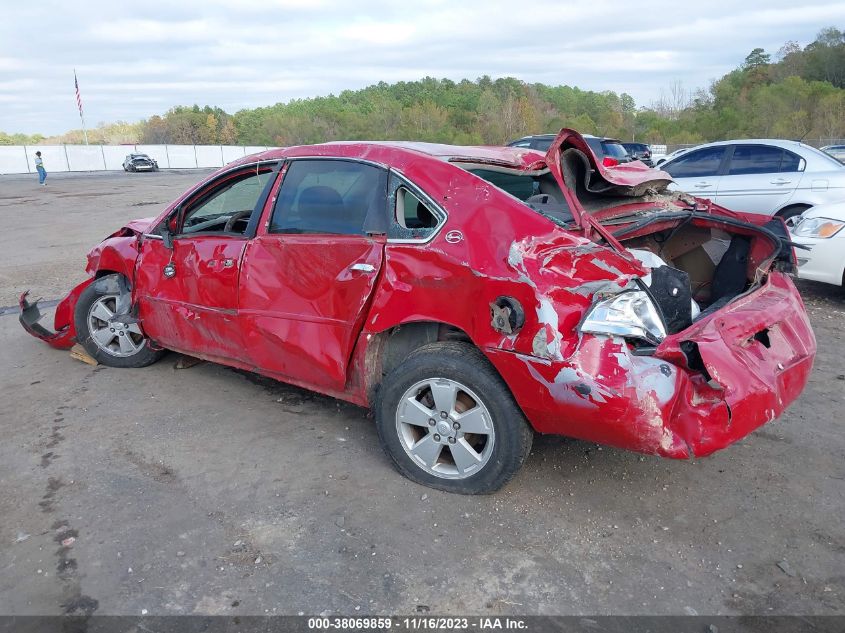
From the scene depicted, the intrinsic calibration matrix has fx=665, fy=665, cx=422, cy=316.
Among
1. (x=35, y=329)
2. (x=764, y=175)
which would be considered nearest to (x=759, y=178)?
(x=764, y=175)

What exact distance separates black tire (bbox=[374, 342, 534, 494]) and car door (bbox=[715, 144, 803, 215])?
736cm

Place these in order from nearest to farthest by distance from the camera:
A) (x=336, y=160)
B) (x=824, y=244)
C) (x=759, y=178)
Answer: (x=336, y=160) < (x=824, y=244) < (x=759, y=178)

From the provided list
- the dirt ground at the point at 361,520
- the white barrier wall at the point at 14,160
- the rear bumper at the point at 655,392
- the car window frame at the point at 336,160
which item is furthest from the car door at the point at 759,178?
the white barrier wall at the point at 14,160

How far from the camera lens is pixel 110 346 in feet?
17.1

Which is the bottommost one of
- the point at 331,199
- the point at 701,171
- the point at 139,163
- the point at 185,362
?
the point at 185,362

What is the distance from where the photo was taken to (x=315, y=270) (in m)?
3.68

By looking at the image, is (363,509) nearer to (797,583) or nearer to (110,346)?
(797,583)

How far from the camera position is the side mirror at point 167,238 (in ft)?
14.9

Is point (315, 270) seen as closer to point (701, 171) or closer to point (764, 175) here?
point (764, 175)

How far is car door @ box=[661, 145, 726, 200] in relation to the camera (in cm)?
961

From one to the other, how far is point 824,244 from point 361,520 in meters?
5.74

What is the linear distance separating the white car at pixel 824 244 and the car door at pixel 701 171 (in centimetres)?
288

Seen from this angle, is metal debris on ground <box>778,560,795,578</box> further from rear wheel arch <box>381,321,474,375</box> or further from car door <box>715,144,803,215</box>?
car door <box>715,144,803,215</box>

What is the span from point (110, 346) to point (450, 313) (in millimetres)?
3303
